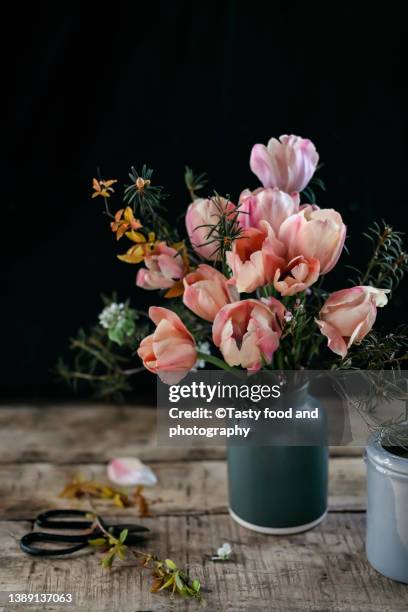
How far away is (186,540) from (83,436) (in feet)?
1.16

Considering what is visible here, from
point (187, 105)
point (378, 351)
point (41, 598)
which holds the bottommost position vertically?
point (41, 598)

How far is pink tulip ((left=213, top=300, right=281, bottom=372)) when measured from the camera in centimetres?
84

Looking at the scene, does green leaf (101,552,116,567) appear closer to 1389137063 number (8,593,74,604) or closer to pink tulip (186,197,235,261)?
1389137063 number (8,593,74,604)

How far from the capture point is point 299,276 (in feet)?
2.74

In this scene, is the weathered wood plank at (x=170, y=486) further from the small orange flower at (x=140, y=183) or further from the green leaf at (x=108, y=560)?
the small orange flower at (x=140, y=183)

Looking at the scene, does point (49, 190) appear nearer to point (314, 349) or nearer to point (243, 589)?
point (314, 349)

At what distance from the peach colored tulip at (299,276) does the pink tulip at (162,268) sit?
0.14 meters

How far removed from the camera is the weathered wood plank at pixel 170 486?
3.67 ft

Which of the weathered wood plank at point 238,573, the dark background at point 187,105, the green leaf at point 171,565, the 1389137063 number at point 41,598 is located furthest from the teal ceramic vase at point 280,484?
the dark background at point 187,105

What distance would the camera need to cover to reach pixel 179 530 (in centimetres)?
107

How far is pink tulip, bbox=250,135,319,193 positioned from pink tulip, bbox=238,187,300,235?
35 mm

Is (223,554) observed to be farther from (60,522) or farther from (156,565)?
(60,522)

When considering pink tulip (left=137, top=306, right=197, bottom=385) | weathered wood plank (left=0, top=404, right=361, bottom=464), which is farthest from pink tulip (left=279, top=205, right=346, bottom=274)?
weathered wood plank (left=0, top=404, right=361, bottom=464)

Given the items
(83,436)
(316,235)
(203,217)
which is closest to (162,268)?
(203,217)
